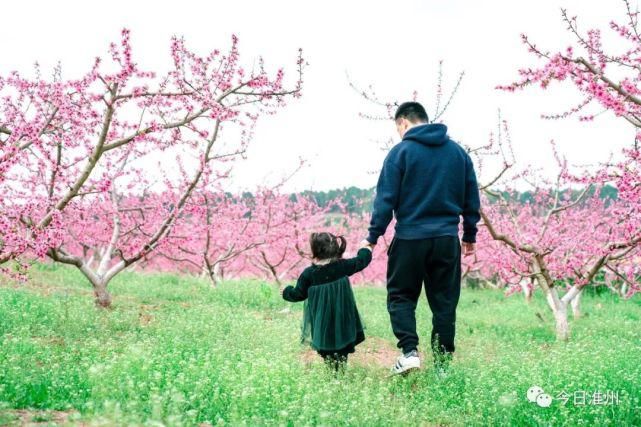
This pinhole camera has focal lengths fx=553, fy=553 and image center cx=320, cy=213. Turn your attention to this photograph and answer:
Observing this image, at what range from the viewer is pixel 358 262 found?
5.42 m

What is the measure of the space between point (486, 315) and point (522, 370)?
8079 mm

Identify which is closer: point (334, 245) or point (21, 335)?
point (334, 245)

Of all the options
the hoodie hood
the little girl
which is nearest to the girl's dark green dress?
the little girl

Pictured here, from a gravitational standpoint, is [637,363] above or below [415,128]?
below

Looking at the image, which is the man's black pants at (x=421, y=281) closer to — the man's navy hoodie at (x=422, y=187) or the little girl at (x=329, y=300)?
the man's navy hoodie at (x=422, y=187)

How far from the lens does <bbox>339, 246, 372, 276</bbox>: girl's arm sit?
535cm

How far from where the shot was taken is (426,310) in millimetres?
12789

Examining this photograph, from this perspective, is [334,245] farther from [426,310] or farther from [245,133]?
[426,310]

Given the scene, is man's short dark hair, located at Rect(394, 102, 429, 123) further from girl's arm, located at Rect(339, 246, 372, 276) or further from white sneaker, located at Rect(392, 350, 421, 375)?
white sneaker, located at Rect(392, 350, 421, 375)

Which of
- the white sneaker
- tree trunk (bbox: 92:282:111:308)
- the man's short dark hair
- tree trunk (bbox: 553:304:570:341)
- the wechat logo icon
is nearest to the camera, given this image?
the wechat logo icon

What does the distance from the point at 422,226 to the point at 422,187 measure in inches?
14.4

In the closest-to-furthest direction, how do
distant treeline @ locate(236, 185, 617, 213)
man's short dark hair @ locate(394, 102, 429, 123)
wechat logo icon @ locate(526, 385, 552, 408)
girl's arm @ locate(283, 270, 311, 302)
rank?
wechat logo icon @ locate(526, 385, 552, 408) < man's short dark hair @ locate(394, 102, 429, 123) < girl's arm @ locate(283, 270, 311, 302) < distant treeline @ locate(236, 185, 617, 213)

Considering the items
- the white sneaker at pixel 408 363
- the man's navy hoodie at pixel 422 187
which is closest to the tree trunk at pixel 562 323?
the man's navy hoodie at pixel 422 187

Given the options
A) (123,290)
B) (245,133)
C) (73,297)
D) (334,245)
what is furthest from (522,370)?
(123,290)
